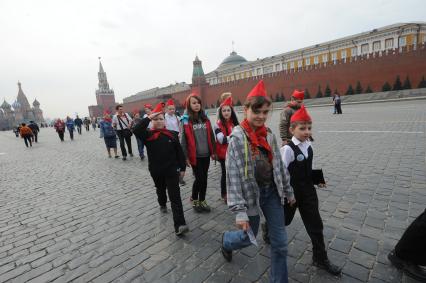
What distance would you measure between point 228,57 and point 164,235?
85129mm

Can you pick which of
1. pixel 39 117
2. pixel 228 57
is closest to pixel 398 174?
pixel 228 57

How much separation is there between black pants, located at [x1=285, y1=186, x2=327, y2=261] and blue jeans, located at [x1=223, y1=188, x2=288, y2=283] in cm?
31

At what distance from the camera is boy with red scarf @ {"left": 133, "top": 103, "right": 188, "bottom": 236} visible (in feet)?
10.8

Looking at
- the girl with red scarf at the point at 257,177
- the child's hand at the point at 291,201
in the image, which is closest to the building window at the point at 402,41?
the child's hand at the point at 291,201

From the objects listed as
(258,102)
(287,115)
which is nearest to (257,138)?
(258,102)

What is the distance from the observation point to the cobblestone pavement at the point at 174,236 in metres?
2.59

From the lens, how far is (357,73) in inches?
1300

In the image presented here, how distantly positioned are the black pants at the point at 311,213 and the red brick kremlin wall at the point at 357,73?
3485cm

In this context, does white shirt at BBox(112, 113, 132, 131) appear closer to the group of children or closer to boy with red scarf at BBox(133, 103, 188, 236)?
boy with red scarf at BBox(133, 103, 188, 236)

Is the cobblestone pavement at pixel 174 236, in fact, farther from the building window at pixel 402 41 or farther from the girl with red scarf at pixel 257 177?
the building window at pixel 402 41

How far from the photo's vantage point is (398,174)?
4699mm

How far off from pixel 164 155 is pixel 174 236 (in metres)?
1.05

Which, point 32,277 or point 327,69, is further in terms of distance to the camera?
point 327,69

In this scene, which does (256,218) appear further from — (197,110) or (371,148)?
(371,148)
